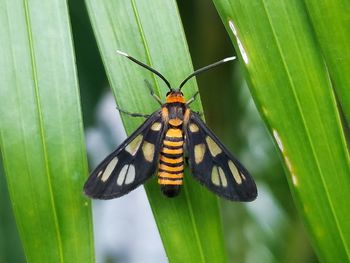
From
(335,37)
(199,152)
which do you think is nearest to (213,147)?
(199,152)

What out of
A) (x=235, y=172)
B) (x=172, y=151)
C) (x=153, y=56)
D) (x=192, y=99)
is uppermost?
(x=153, y=56)

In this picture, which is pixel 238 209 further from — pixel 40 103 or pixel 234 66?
pixel 40 103

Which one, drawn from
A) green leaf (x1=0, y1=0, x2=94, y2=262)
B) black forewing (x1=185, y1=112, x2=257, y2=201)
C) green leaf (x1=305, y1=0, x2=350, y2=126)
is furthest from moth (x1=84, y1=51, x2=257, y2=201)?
green leaf (x1=305, y1=0, x2=350, y2=126)

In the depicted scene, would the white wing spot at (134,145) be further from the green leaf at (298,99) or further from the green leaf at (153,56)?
the green leaf at (298,99)

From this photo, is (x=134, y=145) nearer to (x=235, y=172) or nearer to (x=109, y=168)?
(x=109, y=168)

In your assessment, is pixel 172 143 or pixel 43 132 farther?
pixel 172 143

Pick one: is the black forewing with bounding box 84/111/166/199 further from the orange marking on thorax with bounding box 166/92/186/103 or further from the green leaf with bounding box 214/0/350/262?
the green leaf with bounding box 214/0/350/262

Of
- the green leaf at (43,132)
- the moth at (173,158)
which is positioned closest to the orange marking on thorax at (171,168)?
the moth at (173,158)
